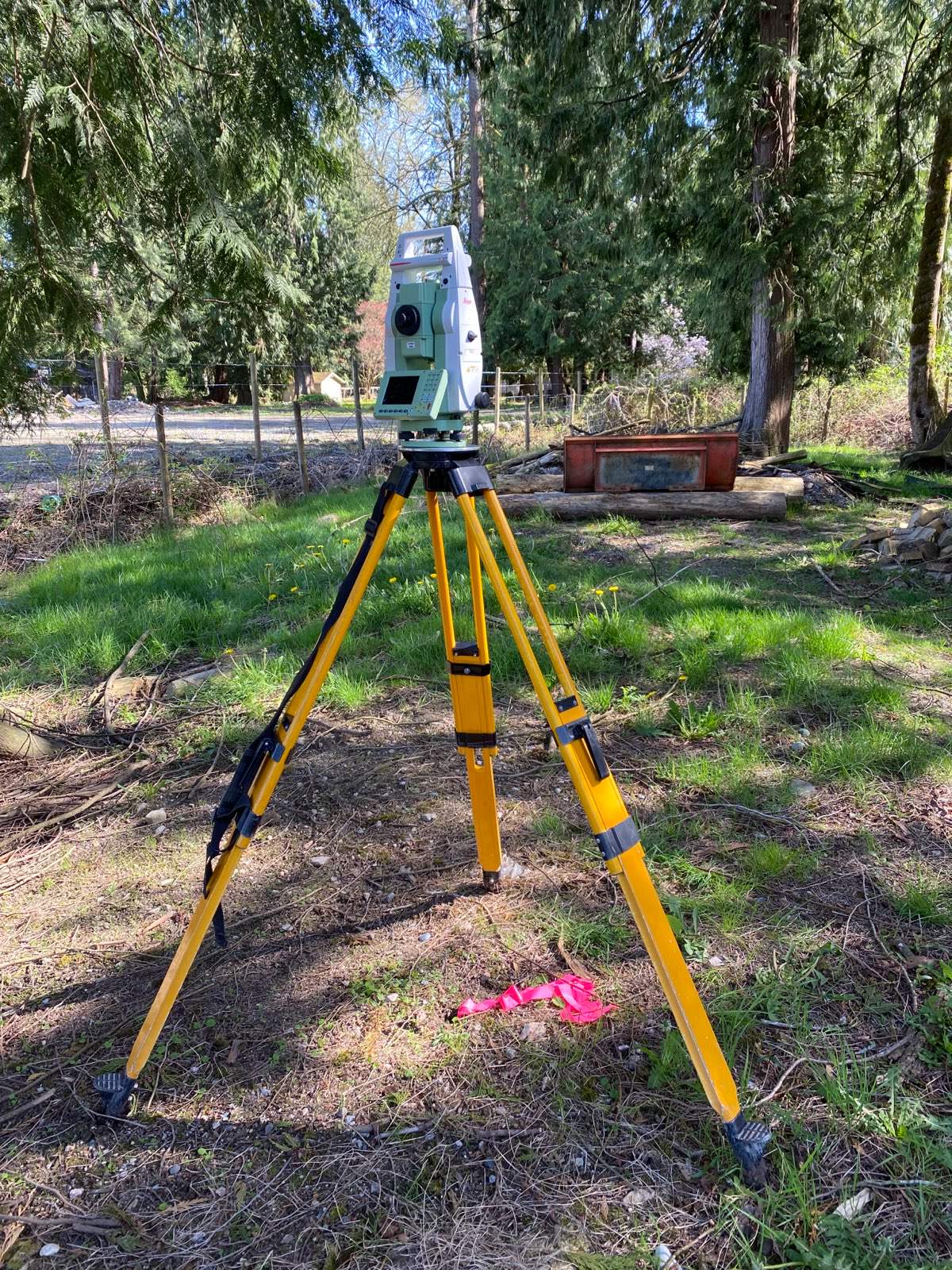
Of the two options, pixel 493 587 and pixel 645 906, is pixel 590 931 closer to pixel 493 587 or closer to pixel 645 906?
pixel 645 906

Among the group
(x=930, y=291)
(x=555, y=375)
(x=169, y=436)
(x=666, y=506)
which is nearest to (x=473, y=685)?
(x=666, y=506)

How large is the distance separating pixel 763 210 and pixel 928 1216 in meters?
8.62

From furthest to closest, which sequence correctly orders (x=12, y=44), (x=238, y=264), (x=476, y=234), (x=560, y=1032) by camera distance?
(x=476, y=234), (x=238, y=264), (x=12, y=44), (x=560, y=1032)

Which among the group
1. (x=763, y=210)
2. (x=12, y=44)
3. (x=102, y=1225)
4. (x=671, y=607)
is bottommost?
(x=102, y=1225)

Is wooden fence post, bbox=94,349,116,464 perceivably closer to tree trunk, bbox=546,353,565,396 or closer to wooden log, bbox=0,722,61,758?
wooden log, bbox=0,722,61,758

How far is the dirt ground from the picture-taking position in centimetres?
156

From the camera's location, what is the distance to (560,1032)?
2.00 meters

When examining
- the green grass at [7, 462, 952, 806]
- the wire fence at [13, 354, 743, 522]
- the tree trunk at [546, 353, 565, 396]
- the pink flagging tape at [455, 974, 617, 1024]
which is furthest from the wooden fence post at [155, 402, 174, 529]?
the tree trunk at [546, 353, 565, 396]

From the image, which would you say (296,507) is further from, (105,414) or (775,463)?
(775,463)

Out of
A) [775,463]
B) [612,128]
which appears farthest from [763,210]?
[775,463]

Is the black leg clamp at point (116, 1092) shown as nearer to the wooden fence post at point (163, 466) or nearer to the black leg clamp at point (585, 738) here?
the black leg clamp at point (585, 738)

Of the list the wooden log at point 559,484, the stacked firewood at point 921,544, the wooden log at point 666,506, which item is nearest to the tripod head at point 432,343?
the stacked firewood at point 921,544

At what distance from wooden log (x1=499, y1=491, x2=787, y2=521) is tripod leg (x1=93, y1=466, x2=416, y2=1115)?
586 centimetres

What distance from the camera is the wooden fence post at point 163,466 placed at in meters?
7.86
